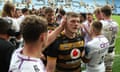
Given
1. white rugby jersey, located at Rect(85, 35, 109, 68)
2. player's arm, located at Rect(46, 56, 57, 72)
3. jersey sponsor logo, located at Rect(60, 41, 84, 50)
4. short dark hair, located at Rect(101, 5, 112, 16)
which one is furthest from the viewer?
short dark hair, located at Rect(101, 5, 112, 16)

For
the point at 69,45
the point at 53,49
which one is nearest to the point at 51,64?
the point at 53,49

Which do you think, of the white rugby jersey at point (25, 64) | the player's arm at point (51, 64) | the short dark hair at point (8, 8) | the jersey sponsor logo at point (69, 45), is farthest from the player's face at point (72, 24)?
the short dark hair at point (8, 8)

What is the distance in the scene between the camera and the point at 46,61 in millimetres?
4422

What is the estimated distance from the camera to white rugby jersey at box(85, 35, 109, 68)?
16.6ft

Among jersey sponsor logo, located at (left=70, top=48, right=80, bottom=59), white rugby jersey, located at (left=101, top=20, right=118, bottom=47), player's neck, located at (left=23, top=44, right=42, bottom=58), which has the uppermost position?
player's neck, located at (left=23, top=44, right=42, bottom=58)

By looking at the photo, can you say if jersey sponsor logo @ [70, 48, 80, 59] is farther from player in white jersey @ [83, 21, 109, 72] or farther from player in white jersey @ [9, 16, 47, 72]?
player in white jersey @ [9, 16, 47, 72]

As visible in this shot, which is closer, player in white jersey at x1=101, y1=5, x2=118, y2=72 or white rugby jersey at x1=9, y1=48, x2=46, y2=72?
white rugby jersey at x1=9, y1=48, x2=46, y2=72

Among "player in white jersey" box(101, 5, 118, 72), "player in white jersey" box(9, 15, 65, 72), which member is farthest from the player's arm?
"player in white jersey" box(101, 5, 118, 72)

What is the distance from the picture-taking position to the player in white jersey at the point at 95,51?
16.7ft

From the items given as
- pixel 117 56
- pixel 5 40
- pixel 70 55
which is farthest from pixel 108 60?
pixel 117 56

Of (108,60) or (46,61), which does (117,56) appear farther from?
(46,61)

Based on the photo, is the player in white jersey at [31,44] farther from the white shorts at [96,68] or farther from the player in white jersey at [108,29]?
the player in white jersey at [108,29]

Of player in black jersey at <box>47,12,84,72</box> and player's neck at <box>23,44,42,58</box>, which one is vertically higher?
player's neck at <box>23,44,42,58</box>

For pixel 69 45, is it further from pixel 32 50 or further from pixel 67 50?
pixel 32 50
